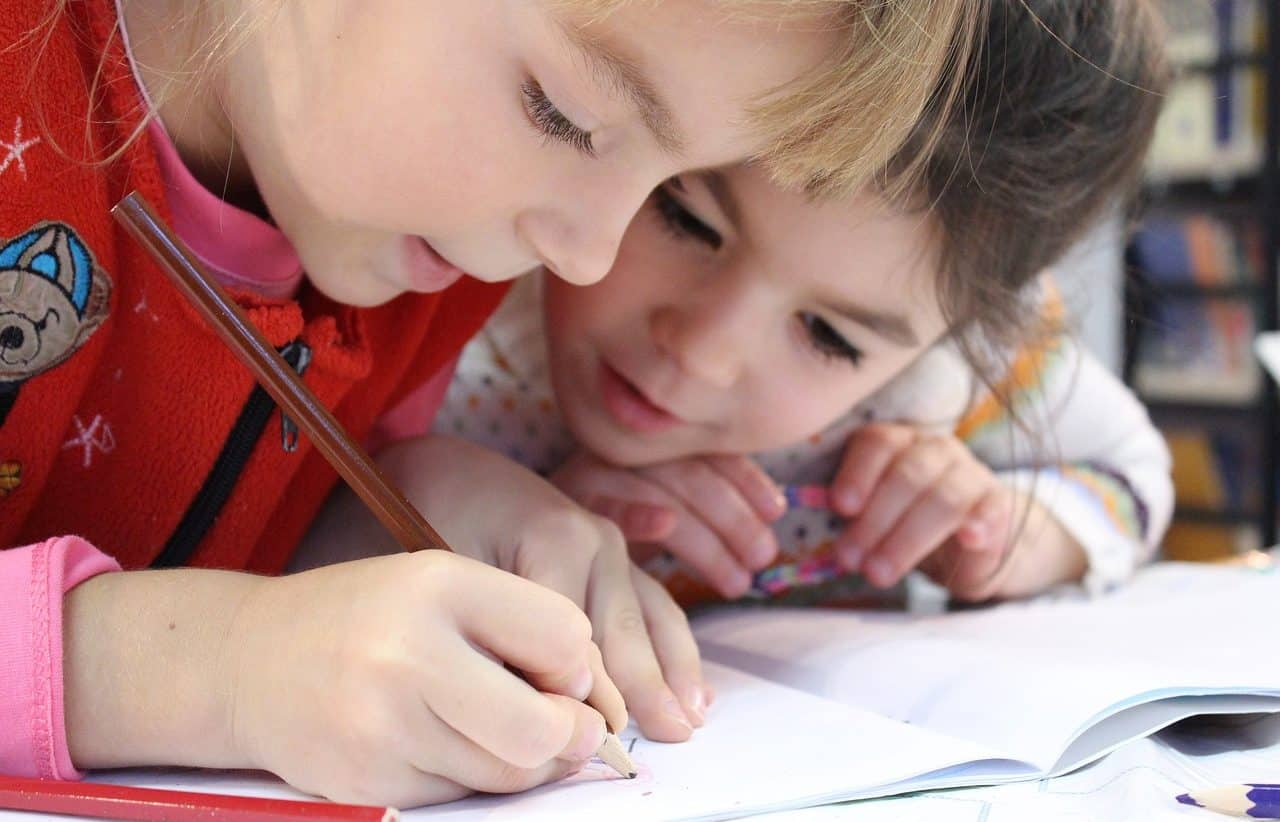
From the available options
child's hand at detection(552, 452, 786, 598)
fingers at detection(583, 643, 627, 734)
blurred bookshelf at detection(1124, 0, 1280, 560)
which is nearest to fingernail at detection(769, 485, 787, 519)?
child's hand at detection(552, 452, 786, 598)

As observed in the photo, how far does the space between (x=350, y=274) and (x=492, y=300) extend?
17 centimetres

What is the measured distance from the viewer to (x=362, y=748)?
38 cm

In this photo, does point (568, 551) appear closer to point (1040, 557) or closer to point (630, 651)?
point (630, 651)

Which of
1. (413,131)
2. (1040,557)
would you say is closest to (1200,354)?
(1040,557)

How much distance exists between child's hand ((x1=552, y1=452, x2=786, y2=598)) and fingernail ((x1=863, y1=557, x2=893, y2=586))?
0.08m

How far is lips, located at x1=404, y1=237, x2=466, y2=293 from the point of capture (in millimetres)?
543

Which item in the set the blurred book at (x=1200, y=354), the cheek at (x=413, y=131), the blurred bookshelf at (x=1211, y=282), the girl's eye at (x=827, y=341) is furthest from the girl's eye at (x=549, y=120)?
the blurred book at (x=1200, y=354)

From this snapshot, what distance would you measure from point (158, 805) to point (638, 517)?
0.40 metres

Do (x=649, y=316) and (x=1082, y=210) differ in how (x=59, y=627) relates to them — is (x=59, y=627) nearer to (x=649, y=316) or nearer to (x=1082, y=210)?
(x=649, y=316)

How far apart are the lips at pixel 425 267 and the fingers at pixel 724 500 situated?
231 mm

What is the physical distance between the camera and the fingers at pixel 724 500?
2.48 ft

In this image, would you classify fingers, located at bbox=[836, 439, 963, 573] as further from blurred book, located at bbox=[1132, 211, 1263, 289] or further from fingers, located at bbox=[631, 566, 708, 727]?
blurred book, located at bbox=[1132, 211, 1263, 289]

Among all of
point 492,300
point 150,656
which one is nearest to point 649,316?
point 492,300

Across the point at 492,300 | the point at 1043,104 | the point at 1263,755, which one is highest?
the point at 492,300
